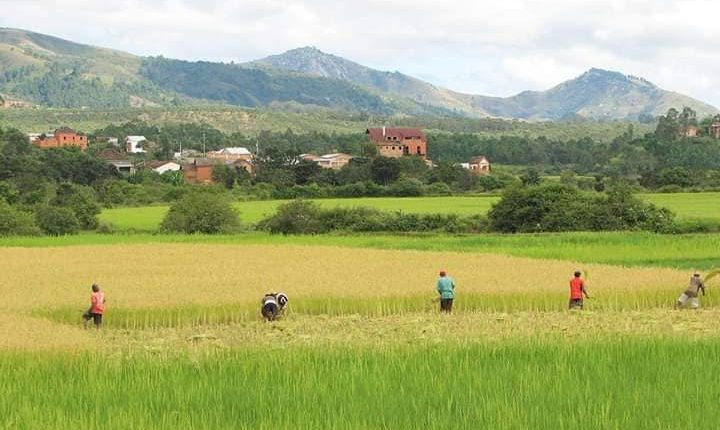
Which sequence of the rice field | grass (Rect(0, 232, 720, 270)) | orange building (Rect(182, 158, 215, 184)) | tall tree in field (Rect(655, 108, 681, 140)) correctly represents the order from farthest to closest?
1. tall tree in field (Rect(655, 108, 681, 140))
2. orange building (Rect(182, 158, 215, 184))
3. grass (Rect(0, 232, 720, 270))
4. the rice field

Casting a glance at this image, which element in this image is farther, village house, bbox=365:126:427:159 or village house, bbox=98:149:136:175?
village house, bbox=365:126:427:159

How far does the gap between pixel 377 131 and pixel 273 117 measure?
80388 mm

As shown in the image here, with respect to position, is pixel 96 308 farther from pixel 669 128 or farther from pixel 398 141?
pixel 669 128

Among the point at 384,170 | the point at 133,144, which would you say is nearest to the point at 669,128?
the point at 384,170

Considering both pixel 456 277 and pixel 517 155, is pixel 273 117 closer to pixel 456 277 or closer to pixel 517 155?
pixel 517 155

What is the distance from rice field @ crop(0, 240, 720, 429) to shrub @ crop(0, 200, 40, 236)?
53.7ft

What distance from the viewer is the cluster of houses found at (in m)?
89.9

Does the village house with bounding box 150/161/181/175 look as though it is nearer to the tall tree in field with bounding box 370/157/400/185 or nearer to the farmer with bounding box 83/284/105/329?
the tall tree in field with bounding box 370/157/400/185

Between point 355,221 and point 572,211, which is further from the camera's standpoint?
point 355,221

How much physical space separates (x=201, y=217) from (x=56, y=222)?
7150mm

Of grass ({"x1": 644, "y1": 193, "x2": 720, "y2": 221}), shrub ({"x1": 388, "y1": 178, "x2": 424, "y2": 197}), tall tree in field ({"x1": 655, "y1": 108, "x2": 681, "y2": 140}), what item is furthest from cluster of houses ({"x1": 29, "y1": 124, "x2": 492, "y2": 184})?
tall tree in field ({"x1": 655, "y1": 108, "x2": 681, "y2": 140})

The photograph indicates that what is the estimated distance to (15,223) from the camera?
43750 millimetres

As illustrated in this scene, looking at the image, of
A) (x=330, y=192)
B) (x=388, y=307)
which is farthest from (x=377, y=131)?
(x=388, y=307)

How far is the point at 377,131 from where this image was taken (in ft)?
373
